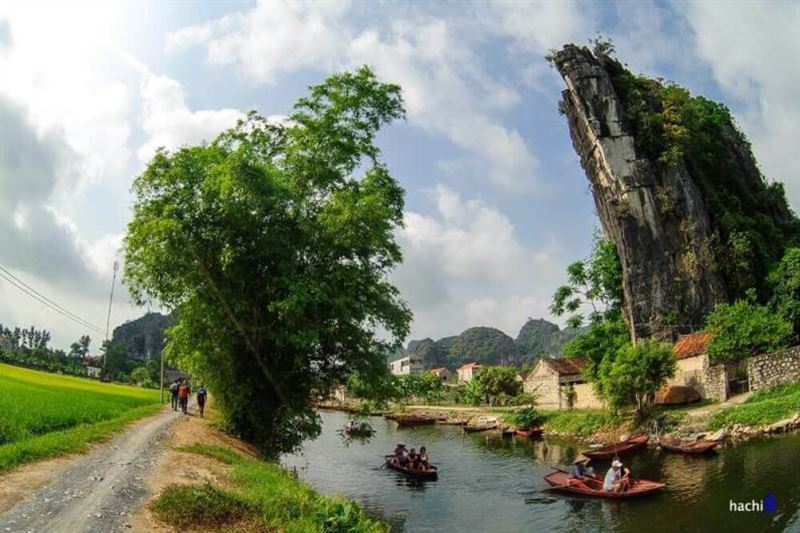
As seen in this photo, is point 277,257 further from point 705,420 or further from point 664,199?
point 664,199

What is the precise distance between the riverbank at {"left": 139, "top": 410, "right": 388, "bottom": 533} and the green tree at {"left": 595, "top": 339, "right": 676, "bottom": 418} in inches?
1005

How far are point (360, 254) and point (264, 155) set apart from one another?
19.9ft

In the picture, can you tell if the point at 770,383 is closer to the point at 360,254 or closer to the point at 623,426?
the point at 623,426

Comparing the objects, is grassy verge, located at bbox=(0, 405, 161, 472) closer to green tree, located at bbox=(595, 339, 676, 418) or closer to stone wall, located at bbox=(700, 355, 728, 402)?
green tree, located at bbox=(595, 339, 676, 418)

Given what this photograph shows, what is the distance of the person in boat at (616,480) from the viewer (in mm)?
22109

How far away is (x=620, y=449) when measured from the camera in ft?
103

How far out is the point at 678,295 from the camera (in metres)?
50.4

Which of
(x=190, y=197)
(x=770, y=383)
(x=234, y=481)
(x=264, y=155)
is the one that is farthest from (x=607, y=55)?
(x=234, y=481)

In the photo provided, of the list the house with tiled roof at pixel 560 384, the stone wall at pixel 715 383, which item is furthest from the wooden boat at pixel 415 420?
the stone wall at pixel 715 383

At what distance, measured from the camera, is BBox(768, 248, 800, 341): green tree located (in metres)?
43.1

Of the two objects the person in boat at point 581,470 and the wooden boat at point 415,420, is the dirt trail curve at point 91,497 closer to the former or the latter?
the person in boat at point 581,470

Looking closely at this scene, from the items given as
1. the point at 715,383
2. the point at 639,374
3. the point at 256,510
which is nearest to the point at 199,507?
the point at 256,510

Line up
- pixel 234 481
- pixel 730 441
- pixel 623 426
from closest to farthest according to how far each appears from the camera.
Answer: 1. pixel 234 481
2. pixel 730 441
3. pixel 623 426

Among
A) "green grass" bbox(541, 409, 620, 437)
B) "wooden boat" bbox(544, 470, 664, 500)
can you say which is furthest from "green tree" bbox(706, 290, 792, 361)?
"wooden boat" bbox(544, 470, 664, 500)
